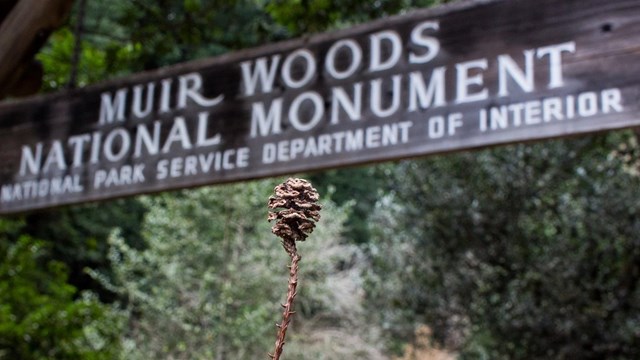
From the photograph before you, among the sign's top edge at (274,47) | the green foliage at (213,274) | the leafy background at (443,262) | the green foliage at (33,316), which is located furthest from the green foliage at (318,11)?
the green foliage at (213,274)

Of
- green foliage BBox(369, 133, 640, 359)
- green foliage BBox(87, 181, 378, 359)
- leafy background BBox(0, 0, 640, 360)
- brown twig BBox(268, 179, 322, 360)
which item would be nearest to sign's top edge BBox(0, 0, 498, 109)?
brown twig BBox(268, 179, 322, 360)

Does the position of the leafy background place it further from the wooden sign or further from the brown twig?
the brown twig

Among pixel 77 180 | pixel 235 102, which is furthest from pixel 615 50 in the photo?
pixel 77 180

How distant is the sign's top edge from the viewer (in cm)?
298

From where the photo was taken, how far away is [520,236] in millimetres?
9641

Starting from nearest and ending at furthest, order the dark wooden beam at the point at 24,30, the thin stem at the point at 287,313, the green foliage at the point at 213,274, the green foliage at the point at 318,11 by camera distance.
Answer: the thin stem at the point at 287,313 < the dark wooden beam at the point at 24,30 < the green foliage at the point at 318,11 < the green foliage at the point at 213,274

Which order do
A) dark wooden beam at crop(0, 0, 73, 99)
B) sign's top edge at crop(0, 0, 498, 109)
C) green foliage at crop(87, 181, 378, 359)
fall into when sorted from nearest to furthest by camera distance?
sign's top edge at crop(0, 0, 498, 109)
dark wooden beam at crop(0, 0, 73, 99)
green foliage at crop(87, 181, 378, 359)

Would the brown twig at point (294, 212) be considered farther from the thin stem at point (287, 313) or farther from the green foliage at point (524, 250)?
the green foliage at point (524, 250)

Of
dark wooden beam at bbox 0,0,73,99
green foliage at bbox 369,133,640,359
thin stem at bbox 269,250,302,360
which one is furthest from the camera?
green foliage at bbox 369,133,640,359

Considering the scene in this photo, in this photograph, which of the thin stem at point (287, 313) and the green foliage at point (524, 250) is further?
the green foliage at point (524, 250)

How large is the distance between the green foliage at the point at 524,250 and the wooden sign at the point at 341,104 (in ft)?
19.8

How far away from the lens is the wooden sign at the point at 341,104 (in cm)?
266

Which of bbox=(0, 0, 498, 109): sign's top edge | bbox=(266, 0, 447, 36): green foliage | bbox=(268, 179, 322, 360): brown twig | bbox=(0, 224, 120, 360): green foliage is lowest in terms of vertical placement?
bbox=(268, 179, 322, 360): brown twig

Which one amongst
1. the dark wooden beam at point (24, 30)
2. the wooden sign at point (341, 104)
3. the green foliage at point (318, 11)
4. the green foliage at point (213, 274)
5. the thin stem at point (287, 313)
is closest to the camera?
the thin stem at point (287, 313)
